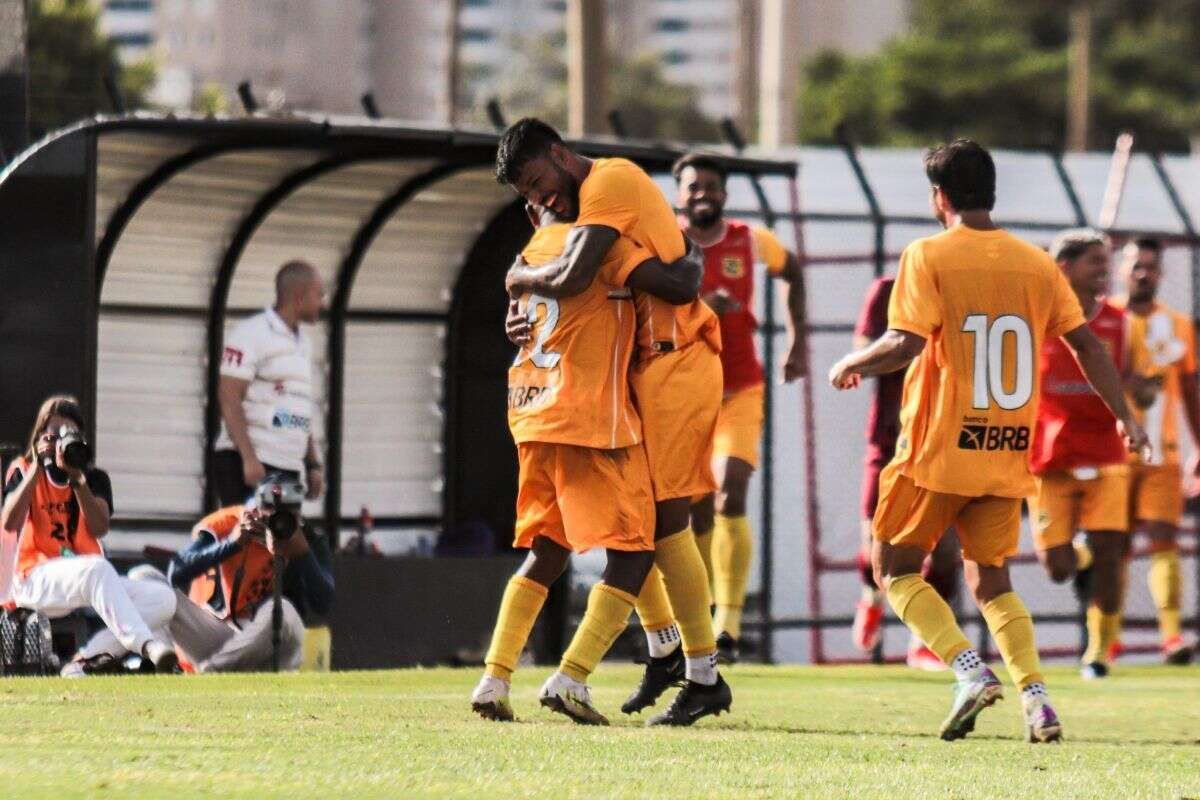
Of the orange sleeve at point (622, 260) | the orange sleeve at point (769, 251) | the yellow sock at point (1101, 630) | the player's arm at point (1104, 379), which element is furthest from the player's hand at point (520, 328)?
the yellow sock at point (1101, 630)

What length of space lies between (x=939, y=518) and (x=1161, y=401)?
19.7 feet

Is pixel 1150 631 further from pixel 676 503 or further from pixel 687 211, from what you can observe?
pixel 676 503

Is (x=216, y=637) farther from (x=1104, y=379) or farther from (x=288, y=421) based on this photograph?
(x=1104, y=379)

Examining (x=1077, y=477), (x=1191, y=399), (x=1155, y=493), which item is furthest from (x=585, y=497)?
(x=1191, y=399)

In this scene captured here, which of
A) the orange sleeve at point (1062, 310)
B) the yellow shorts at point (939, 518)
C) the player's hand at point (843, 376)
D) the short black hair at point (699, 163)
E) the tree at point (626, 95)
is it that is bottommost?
the yellow shorts at point (939, 518)

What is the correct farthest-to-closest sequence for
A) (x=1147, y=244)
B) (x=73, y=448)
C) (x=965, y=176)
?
(x=1147, y=244), (x=73, y=448), (x=965, y=176)

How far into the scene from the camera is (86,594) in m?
9.77

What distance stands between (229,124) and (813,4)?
17565 centimetres

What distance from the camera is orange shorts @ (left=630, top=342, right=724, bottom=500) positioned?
7625 mm

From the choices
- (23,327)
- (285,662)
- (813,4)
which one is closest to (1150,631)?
(285,662)

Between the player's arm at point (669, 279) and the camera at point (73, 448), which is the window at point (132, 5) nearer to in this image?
the camera at point (73, 448)

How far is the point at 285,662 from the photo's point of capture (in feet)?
34.6

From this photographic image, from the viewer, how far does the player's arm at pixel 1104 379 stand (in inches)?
314

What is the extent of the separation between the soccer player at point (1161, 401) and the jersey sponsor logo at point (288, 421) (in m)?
4.31
